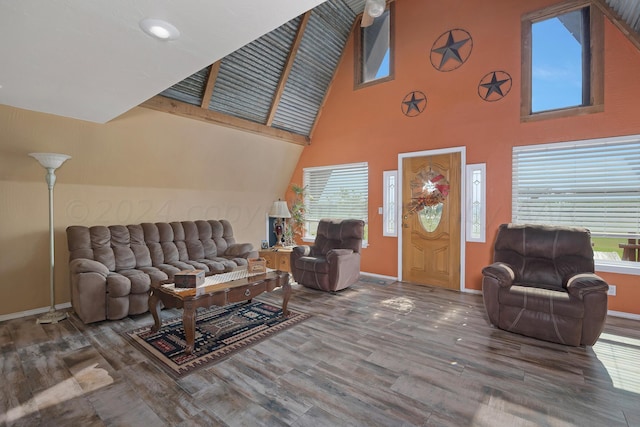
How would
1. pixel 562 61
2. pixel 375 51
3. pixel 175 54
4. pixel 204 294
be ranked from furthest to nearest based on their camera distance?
pixel 375 51, pixel 562 61, pixel 204 294, pixel 175 54

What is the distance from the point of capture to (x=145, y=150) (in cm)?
439

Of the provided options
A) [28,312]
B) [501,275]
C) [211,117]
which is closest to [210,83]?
[211,117]

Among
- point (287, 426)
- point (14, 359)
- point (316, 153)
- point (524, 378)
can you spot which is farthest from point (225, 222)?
point (524, 378)

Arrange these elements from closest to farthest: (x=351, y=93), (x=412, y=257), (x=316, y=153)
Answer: (x=412, y=257)
(x=351, y=93)
(x=316, y=153)

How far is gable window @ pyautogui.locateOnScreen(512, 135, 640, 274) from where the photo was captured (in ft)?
11.6

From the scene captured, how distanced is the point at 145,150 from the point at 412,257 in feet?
14.4

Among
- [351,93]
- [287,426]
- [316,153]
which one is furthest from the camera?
[316,153]

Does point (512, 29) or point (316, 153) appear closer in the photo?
point (512, 29)

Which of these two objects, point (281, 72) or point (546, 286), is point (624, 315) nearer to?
point (546, 286)

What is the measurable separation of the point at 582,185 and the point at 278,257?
460 cm

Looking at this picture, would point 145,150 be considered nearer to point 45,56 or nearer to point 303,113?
point 45,56

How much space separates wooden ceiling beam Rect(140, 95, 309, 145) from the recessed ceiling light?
2.32m

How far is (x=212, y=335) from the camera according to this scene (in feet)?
9.93

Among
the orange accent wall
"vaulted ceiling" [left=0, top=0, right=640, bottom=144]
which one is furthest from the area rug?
the orange accent wall
